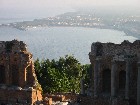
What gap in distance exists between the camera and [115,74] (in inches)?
958

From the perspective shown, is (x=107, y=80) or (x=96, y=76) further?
(x=107, y=80)

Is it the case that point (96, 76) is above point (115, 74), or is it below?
below

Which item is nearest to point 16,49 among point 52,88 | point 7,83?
point 7,83

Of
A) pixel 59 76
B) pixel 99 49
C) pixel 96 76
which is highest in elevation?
pixel 99 49

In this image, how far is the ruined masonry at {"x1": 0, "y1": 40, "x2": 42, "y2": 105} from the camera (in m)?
26.9

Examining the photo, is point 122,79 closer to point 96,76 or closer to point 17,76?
point 96,76

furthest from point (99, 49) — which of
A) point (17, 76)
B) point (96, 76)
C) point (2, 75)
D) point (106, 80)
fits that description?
point (2, 75)

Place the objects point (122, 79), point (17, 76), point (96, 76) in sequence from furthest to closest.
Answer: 1. point (17, 76)
2. point (96, 76)
3. point (122, 79)

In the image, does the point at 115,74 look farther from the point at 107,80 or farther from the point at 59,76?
the point at 59,76

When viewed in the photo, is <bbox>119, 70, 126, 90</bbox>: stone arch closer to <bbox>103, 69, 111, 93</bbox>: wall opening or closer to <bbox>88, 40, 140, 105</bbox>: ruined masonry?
<bbox>88, 40, 140, 105</bbox>: ruined masonry

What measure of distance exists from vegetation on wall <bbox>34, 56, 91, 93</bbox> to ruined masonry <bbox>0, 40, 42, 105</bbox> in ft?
34.2

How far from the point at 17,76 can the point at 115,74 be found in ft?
25.1

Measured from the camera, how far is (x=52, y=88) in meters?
41.7

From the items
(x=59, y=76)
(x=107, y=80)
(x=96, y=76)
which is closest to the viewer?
(x=96, y=76)
